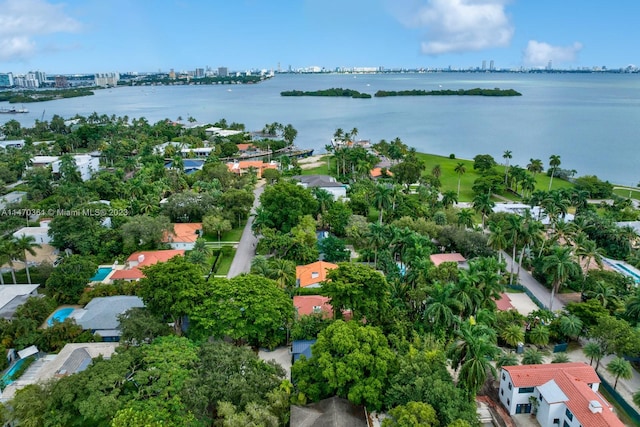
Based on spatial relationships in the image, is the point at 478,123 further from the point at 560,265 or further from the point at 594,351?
the point at 594,351

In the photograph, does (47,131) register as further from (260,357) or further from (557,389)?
(557,389)

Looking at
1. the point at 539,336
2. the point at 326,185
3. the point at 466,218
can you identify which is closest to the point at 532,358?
the point at 539,336

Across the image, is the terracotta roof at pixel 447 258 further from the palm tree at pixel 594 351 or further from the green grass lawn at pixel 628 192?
the green grass lawn at pixel 628 192

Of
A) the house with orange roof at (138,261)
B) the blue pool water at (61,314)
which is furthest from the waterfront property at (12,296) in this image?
the house with orange roof at (138,261)

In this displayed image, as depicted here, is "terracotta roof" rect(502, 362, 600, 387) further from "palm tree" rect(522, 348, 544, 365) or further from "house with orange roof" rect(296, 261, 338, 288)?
"house with orange roof" rect(296, 261, 338, 288)

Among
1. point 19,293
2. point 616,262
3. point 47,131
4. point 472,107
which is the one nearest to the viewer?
point 19,293

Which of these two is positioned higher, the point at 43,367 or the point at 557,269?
the point at 557,269

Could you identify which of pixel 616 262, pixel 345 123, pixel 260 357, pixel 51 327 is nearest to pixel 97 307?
pixel 51 327
